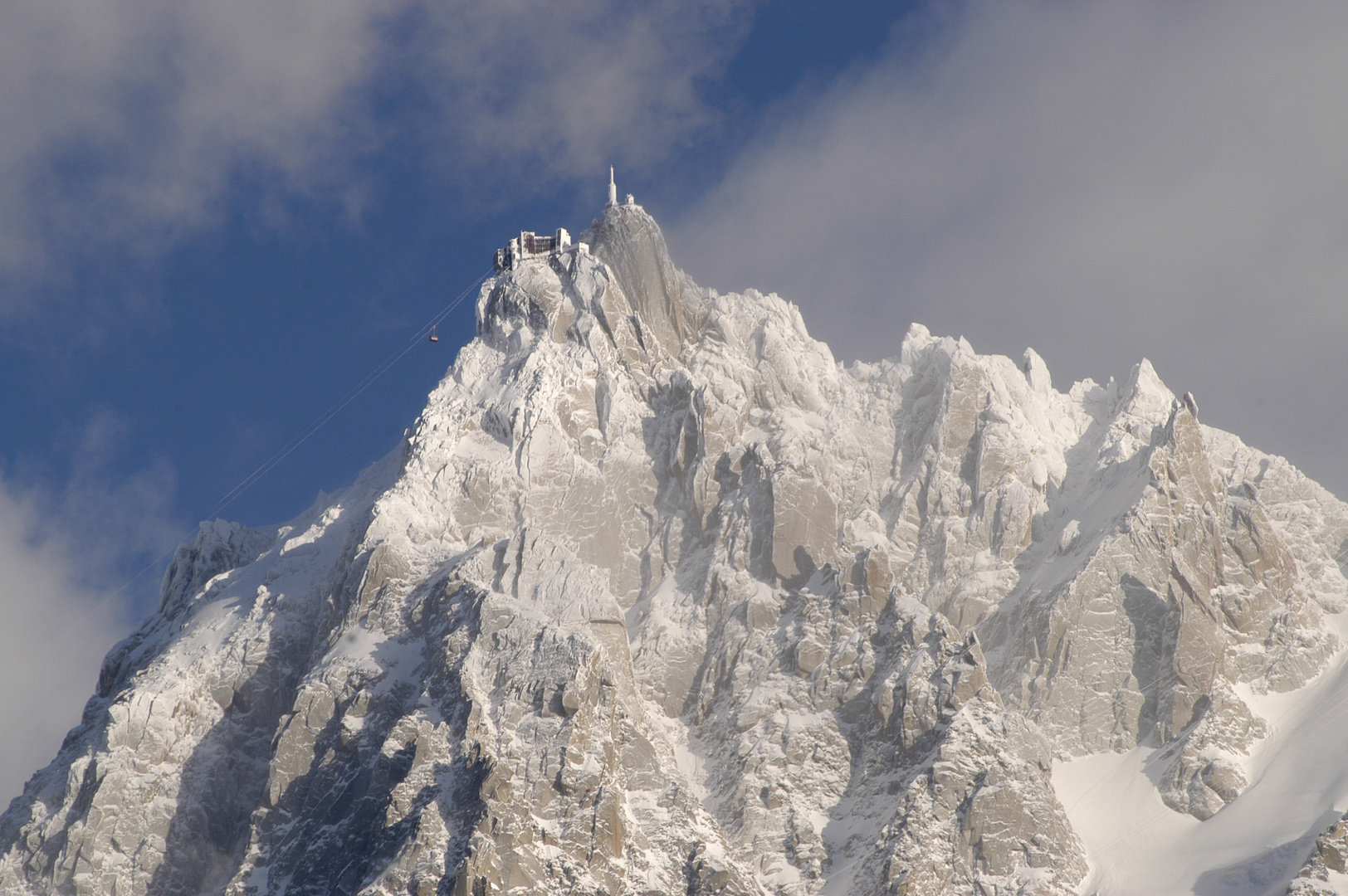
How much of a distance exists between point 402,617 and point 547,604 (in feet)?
56.6

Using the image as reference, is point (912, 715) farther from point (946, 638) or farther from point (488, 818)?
point (488, 818)

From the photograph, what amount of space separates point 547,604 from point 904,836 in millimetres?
45048

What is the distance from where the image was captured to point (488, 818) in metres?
169

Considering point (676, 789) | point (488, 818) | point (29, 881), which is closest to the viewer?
point (488, 818)

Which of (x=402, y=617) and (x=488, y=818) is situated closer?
(x=488, y=818)

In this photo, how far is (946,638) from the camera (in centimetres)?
19450

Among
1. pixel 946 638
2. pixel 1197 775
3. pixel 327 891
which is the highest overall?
pixel 946 638

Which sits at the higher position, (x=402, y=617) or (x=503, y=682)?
(x=402, y=617)

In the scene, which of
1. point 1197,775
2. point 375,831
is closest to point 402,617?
point 375,831

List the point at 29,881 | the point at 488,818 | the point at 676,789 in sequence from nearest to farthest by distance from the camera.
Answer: the point at 488,818
the point at 676,789
the point at 29,881

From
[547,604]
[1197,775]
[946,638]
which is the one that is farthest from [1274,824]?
[547,604]

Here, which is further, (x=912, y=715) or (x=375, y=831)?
(x=912, y=715)

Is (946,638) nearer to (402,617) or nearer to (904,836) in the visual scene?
(904,836)

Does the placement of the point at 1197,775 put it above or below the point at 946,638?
below
